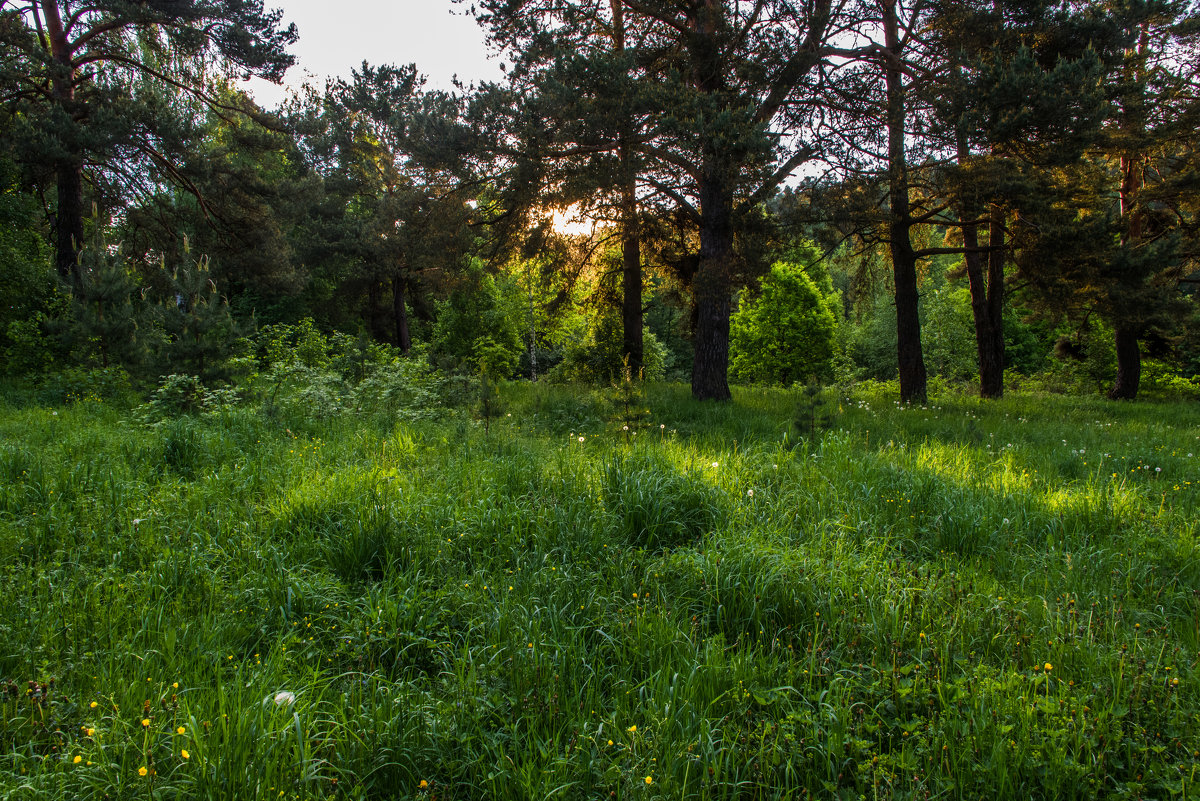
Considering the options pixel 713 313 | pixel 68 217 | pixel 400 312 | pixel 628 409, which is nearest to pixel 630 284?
pixel 713 313

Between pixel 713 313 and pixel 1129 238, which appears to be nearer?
pixel 713 313

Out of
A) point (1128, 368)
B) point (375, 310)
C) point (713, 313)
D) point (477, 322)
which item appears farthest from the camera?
point (477, 322)

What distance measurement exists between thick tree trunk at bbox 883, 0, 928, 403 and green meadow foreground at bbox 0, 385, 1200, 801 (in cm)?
673

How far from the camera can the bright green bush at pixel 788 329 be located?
32219 mm

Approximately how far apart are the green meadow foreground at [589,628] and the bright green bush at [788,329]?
91.2 ft

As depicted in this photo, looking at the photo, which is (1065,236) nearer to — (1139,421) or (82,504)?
(1139,421)

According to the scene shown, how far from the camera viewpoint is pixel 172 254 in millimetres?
15742

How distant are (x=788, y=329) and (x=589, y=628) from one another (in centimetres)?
3213

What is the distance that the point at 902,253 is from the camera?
1195cm

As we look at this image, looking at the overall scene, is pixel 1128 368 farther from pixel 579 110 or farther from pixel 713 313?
pixel 579 110

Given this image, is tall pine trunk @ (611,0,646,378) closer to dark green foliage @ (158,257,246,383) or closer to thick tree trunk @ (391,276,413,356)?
dark green foliage @ (158,257,246,383)

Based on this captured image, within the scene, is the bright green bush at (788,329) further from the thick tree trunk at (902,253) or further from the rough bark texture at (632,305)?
the thick tree trunk at (902,253)

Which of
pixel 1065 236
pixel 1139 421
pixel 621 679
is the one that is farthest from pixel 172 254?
pixel 1139 421

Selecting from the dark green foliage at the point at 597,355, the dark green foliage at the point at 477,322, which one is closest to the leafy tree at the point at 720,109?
the dark green foliage at the point at 597,355
